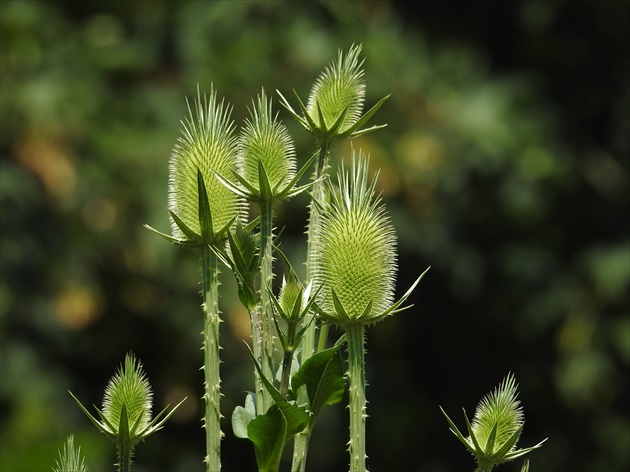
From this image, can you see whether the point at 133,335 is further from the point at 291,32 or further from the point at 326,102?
the point at 326,102

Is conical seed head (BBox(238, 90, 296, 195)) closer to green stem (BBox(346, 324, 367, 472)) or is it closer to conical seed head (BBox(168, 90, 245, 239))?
conical seed head (BBox(168, 90, 245, 239))

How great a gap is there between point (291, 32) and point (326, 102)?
4.96 metres

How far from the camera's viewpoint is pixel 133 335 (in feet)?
19.5

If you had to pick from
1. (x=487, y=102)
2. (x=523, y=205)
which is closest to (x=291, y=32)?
(x=487, y=102)

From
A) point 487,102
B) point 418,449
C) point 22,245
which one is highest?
point 487,102

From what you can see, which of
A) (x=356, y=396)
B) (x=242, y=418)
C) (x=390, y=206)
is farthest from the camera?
(x=390, y=206)

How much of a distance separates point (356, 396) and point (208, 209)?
7.9 inches

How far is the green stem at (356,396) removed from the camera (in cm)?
90

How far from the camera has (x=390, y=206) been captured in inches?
236

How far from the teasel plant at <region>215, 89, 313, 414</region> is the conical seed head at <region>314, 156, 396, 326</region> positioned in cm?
4

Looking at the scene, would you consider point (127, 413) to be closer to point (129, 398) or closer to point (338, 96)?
point (129, 398)

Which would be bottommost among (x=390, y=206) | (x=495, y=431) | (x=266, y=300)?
(x=495, y=431)

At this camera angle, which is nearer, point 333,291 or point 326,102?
point 333,291

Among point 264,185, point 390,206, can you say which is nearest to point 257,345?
point 264,185
